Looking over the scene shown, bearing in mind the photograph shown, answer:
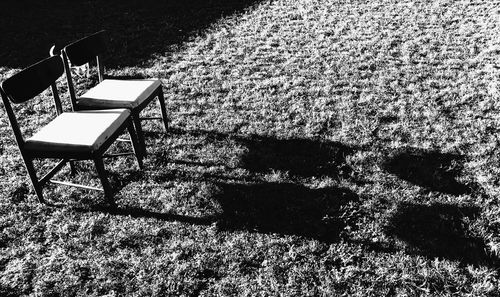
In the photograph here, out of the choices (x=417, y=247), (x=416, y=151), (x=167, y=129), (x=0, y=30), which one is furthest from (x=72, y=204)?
(x=0, y=30)

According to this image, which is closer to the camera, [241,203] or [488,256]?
[488,256]

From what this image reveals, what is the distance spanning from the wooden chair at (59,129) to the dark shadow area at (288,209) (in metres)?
1.19

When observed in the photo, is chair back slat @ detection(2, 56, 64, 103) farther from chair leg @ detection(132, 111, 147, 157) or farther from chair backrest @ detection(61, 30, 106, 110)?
chair leg @ detection(132, 111, 147, 157)

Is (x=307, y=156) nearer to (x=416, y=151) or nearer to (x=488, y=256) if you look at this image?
(x=416, y=151)

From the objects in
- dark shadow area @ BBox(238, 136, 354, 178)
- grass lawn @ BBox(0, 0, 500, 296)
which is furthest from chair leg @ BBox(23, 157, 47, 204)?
dark shadow area @ BBox(238, 136, 354, 178)

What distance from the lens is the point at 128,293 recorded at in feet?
10.4

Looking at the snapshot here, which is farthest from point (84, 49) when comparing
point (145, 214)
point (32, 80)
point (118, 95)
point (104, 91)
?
point (145, 214)

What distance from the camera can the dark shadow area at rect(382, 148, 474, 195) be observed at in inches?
161

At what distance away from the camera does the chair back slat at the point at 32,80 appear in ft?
11.2

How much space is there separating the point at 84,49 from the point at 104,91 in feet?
1.75

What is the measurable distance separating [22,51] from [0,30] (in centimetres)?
194

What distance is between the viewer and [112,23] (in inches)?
396

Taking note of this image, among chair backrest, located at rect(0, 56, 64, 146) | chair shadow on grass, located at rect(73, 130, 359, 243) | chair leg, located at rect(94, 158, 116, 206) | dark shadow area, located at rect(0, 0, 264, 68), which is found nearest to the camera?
chair backrest, located at rect(0, 56, 64, 146)

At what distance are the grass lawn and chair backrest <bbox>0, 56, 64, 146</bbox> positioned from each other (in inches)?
40.1
